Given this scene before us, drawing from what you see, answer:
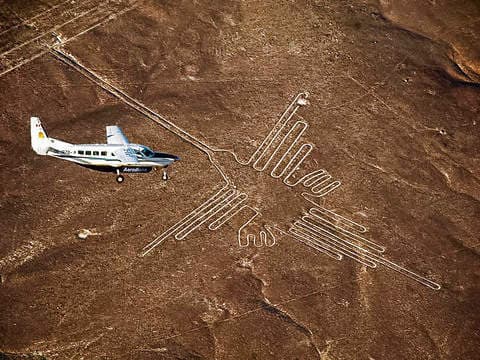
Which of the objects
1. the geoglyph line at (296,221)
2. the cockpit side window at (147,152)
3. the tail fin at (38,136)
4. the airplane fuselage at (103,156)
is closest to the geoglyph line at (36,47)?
the tail fin at (38,136)

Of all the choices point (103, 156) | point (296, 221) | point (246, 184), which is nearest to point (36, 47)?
point (103, 156)

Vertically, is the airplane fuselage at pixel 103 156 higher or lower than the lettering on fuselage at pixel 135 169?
higher

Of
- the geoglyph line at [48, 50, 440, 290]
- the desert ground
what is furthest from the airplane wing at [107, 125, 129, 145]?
the geoglyph line at [48, 50, 440, 290]

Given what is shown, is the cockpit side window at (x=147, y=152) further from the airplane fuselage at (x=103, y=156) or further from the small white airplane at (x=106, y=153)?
the airplane fuselage at (x=103, y=156)

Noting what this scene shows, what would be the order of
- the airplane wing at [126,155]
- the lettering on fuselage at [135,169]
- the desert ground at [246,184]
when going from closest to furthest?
the desert ground at [246,184] → the airplane wing at [126,155] → the lettering on fuselage at [135,169]

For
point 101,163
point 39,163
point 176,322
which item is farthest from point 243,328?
point 39,163

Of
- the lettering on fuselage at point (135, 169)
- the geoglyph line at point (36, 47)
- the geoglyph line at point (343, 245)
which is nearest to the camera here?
the geoglyph line at point (343, 245)

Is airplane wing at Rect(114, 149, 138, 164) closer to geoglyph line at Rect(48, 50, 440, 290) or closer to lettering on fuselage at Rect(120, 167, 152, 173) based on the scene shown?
lettering on fuselage at Rect(120, 167, 152, 173)

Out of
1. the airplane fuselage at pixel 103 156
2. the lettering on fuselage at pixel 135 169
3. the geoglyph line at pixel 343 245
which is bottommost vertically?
the geoglyph line at pixel 343 245
